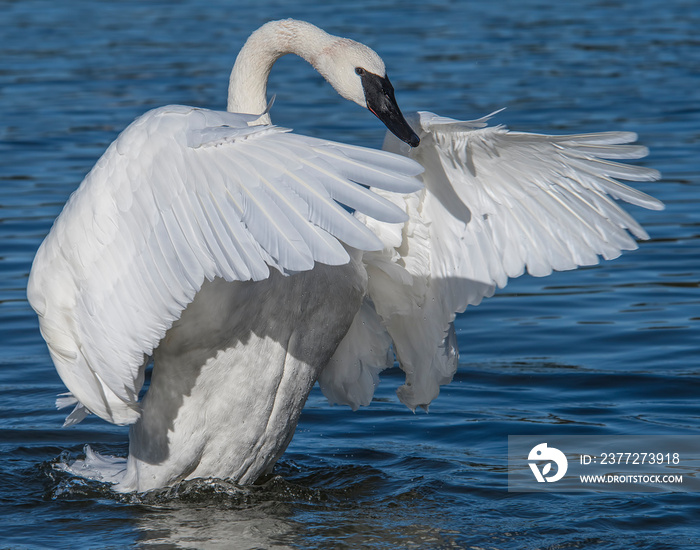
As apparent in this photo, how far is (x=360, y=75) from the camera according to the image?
16.7 feet

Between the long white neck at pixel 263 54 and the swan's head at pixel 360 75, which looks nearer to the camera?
the swan's head at pixel 360 75

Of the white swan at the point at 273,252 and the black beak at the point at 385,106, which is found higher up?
the black beak at the point at 385,106

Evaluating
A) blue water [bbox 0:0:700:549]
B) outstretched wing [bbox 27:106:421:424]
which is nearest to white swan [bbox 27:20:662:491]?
outstretched wing [bbox 27:106:421:424]

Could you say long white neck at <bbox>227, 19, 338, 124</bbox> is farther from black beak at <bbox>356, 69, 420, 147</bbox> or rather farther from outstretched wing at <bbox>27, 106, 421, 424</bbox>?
outstretched wing at <bbox>27, 106, 421, 424</bbox>

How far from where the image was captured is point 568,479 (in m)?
5.71

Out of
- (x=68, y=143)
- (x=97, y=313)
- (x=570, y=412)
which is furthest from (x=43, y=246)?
(x=68, y=143)

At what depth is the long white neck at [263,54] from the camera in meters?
5.23

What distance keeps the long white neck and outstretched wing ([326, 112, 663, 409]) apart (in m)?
0.63

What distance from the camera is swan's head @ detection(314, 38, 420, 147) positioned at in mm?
4984

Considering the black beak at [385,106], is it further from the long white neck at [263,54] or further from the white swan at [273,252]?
the long white neck at [263,54]

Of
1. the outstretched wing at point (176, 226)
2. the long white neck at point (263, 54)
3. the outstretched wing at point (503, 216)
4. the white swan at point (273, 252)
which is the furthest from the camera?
the long white neck at point (263, 54)

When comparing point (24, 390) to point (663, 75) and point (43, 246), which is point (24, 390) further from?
point (663, 75)

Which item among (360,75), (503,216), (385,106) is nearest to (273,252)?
(385,106)

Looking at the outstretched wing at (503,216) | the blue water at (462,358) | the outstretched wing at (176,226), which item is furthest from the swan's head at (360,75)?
the blue water at (462,358)
